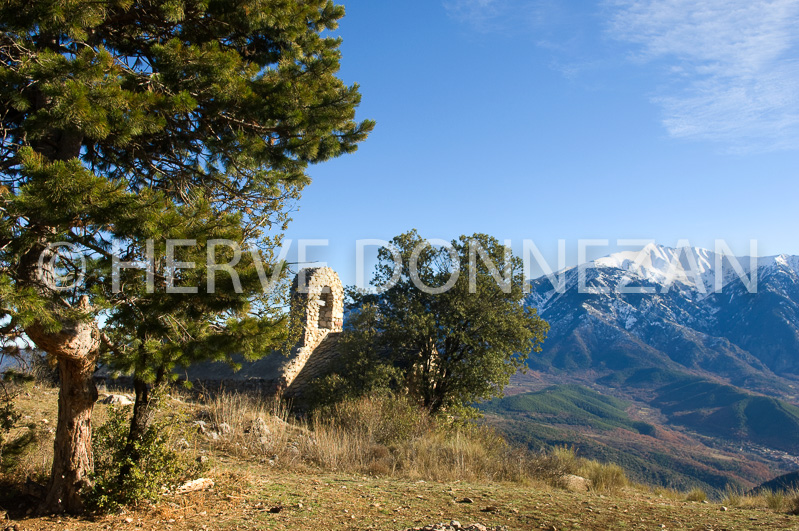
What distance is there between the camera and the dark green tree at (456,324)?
49.5 ft

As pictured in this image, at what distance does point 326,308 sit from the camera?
1794cm

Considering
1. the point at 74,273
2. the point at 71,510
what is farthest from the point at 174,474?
the point at 74,273

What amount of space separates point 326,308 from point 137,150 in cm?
1200

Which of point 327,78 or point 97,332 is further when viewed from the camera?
point 327,78

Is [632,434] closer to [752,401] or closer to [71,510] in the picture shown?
[752,401]

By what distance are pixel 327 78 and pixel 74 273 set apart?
11.6 ft

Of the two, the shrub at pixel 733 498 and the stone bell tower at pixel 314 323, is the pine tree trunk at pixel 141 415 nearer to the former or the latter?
the shrub at pixel 733 498

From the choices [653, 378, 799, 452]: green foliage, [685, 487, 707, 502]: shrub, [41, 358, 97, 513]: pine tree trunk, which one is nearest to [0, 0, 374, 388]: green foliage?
[41, 358, 97, 513]: pine tree trunk

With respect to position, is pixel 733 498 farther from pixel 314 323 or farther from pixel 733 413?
pixel 733 413

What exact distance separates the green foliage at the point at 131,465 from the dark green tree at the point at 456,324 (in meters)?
9.64

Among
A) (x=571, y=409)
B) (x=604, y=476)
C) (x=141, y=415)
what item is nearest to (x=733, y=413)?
(x=571, y=409)

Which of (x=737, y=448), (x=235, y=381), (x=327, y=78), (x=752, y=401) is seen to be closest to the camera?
Answer: (x=327, y=78)

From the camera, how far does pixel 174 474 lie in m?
5.47

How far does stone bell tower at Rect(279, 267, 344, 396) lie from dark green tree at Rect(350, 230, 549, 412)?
1538 mm
